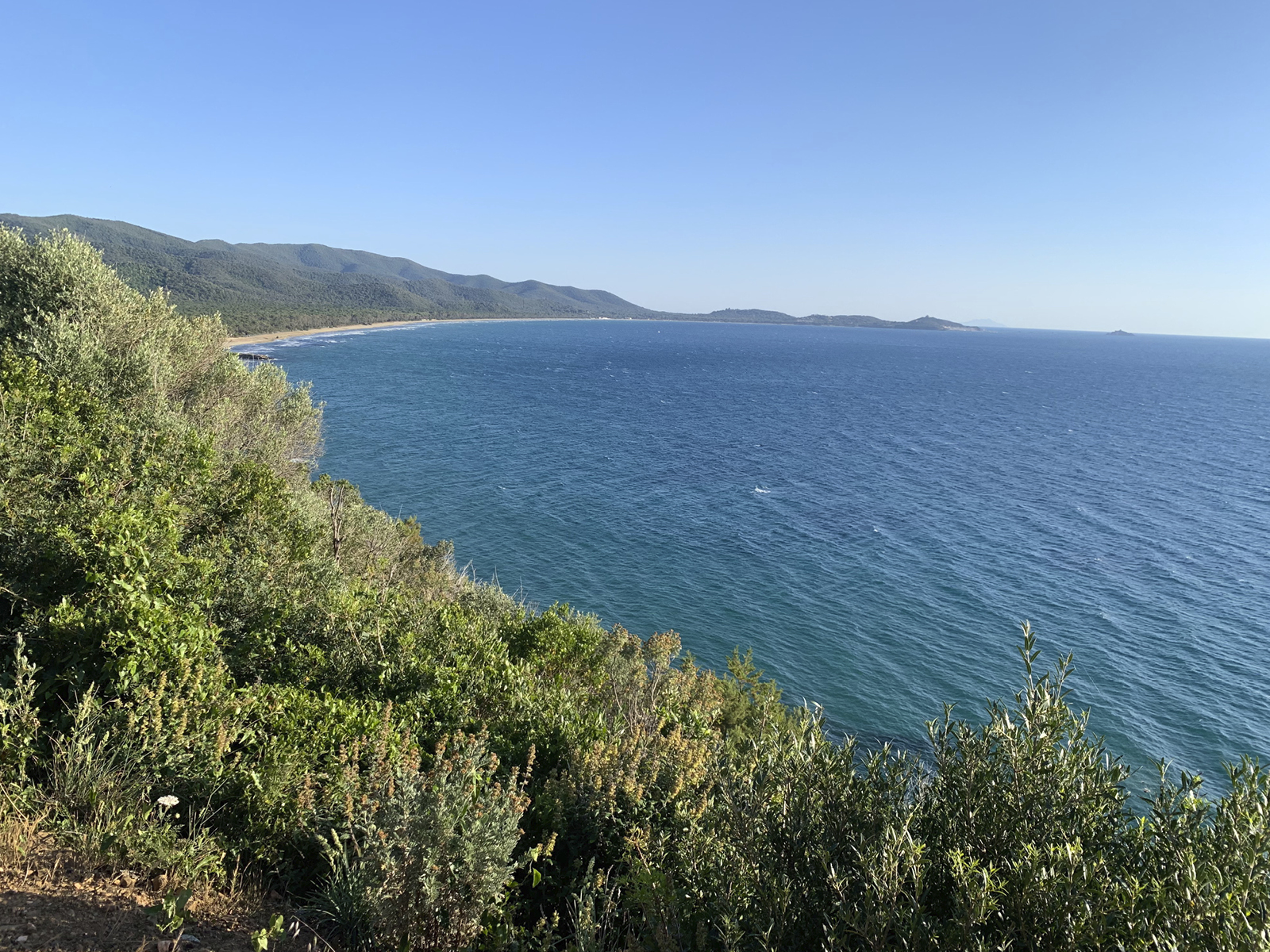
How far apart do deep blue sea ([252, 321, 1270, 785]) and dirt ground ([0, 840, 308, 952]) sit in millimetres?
28917

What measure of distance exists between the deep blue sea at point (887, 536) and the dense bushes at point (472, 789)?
25239mm

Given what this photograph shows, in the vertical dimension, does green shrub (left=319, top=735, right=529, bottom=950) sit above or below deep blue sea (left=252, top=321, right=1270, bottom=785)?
above

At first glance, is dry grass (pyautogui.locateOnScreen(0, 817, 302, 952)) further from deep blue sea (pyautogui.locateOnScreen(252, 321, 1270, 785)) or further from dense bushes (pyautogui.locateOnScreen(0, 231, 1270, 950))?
deep blue sea (pyautogui.locateOnScreen(252, 321, 1270, 785))

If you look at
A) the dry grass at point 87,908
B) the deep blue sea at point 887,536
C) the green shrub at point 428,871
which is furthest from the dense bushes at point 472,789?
the deep blue sea at point 887,536

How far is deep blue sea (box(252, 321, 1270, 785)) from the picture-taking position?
34.1m

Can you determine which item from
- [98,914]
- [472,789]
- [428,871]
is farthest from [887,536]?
[98,914]

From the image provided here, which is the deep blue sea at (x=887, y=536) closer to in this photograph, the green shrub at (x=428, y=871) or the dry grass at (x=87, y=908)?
the green shrub at (x=428, y=871)

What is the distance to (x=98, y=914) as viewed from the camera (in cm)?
598

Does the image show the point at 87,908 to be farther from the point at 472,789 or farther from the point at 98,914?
the point at 472,789

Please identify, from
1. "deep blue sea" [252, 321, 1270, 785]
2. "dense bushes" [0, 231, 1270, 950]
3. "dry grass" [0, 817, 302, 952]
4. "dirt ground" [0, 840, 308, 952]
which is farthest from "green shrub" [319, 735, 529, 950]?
"deep blue sea" [252, 321, 1270, 785]

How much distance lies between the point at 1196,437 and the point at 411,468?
10712 cm

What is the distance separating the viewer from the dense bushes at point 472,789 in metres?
5.53

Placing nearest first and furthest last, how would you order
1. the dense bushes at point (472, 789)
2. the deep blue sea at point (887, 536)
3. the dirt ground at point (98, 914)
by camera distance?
1. the dense bushes at point (472, 789)
2. the dirt ground at point (98, 914)
3. the deep blue sea at point (887, 536)

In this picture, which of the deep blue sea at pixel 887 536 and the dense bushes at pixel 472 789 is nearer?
the dense bushes at pixel 472 789
